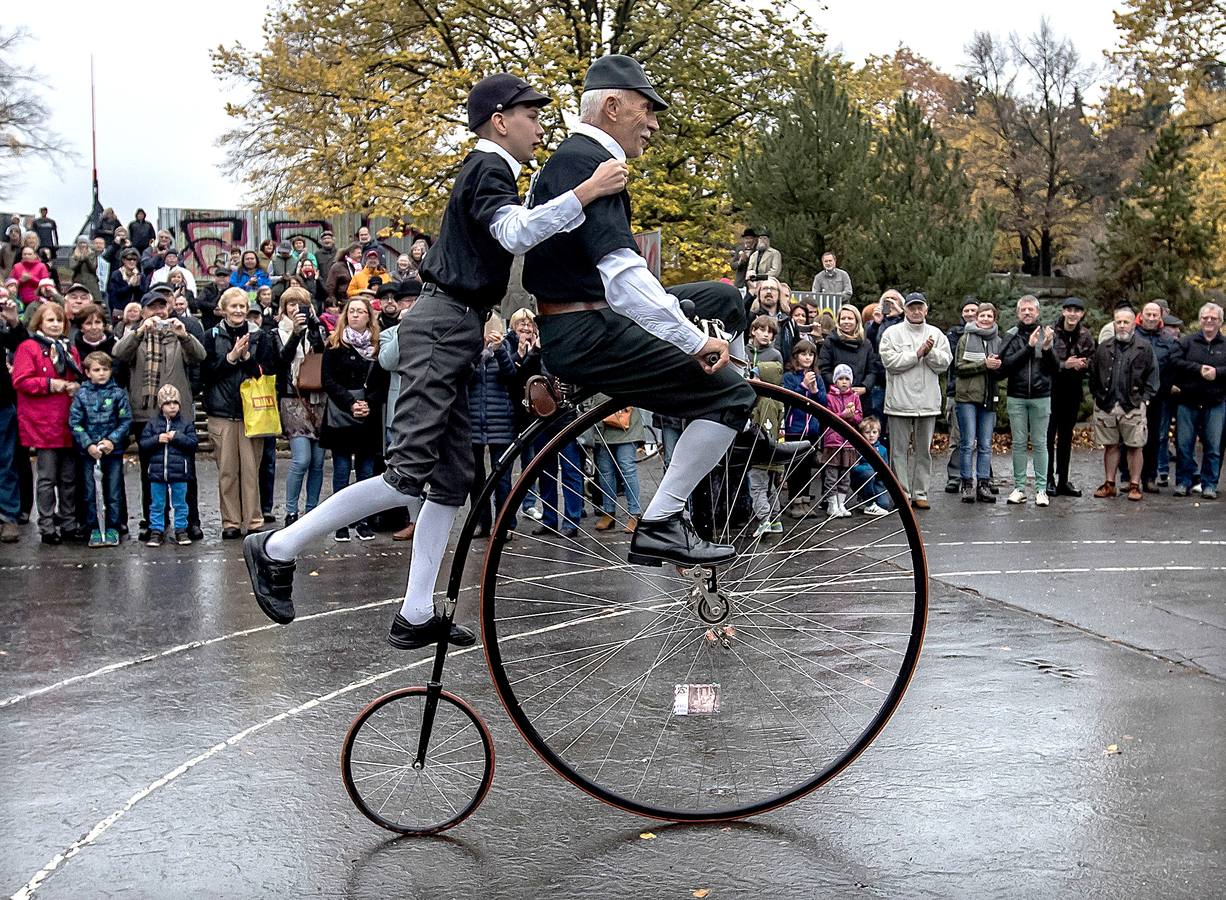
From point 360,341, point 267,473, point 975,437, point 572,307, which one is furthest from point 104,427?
point 572,307

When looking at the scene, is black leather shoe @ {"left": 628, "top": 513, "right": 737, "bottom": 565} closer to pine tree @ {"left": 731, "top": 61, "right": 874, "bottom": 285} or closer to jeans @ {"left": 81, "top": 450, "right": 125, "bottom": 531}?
jeans @ {"left": 81, "top": 450, "right": 125, "bottom": 531}

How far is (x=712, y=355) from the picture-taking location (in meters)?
4.55

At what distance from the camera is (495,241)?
182 inches

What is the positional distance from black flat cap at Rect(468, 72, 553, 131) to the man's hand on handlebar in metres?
0.96

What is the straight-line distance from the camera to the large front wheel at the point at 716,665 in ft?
15.6

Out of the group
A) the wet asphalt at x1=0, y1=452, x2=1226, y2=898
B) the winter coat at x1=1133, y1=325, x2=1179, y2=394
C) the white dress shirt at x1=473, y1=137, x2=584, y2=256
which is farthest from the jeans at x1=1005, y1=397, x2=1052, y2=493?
the white dress shirt at x1=473, y1=137, x2=584, y2=256

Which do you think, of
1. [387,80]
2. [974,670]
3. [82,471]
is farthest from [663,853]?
[387,80]

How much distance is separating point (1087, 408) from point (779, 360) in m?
10.9

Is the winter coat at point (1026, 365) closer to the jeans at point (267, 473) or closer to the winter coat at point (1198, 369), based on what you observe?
the winter coat at point (1198, 369)

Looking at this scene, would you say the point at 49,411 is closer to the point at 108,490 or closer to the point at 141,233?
the point at 108,490

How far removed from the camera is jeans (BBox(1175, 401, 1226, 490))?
14703 millimetres

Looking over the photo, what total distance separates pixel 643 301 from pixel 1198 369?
11.8 metres

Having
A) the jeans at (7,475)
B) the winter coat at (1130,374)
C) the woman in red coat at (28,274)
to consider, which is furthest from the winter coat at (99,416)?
the winter coat at (1130,374)

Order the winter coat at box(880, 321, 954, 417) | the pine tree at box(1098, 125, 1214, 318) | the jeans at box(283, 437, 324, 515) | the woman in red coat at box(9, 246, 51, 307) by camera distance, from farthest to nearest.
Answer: the pine tree at box(1098, 125, 1214, 318)
the woman in red coat at box(9, 246, 51, 307)
the winter coat at box(880, 321, 954, 417)
the jeans at box(283, 437, 324, 515)
